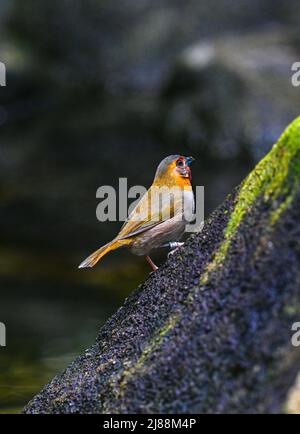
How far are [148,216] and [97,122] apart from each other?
12.0 m

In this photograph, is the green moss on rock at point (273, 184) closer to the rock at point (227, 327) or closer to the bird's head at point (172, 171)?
the rock at point (227, 327)

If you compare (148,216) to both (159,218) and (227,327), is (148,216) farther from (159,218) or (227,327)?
(227,327)

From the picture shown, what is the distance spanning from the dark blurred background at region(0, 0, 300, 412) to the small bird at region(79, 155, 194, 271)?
6.11 ft

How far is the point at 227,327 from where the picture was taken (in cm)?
326

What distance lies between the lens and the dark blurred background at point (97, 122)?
9.05 metres

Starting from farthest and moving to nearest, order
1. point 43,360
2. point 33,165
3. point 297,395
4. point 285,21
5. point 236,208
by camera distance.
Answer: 1. point 285,21
2. point 33,165
3. point 43,360
4. point 236,208
5. point 297,395

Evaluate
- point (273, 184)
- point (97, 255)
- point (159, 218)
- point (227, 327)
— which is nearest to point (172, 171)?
point (159, 218)

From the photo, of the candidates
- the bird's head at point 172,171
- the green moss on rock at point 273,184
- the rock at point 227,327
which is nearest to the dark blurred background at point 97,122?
the bird's head at point 172,171

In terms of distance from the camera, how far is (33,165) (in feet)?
48.8

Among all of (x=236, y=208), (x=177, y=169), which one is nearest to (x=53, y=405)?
(x=236, y=208)

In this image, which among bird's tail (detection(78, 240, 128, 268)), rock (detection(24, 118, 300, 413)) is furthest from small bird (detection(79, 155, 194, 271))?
rock (detection(24, 118, 300, 413))

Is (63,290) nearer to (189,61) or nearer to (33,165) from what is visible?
(33,165)

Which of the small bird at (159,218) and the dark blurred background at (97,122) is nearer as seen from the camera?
the small bird at (159,218)

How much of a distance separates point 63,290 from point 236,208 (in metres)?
5.96
